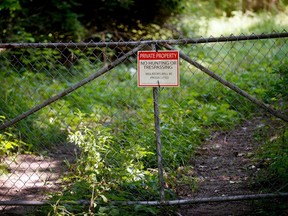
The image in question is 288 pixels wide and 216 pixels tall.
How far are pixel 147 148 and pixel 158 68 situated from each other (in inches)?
54.4

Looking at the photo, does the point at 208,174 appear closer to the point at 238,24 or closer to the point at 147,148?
the point at 147,148

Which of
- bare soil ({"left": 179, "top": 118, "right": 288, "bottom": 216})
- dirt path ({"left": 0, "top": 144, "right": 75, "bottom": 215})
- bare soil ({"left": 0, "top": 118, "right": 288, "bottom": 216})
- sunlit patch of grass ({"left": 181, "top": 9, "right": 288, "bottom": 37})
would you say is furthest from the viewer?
sunlit patch of grass ({"left": 181, "top": 9, "right": 288, "bottom": 37})

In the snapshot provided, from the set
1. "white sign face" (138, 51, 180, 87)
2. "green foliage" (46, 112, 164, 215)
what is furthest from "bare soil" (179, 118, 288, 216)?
"white sign face" (138, 51, 180, 87)

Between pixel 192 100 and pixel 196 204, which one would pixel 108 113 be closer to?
pixel 192 100

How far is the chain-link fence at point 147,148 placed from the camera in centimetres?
397

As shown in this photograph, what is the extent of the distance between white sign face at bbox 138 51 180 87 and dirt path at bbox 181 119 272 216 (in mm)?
1192

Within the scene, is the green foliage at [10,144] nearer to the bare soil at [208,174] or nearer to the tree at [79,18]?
the bare soil at [208,174]

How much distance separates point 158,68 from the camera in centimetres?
397

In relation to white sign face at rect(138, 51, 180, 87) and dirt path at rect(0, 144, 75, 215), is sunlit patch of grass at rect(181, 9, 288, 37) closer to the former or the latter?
dirt path at rect(0, 144, 75, 215)

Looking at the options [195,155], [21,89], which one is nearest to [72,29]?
[21,89]

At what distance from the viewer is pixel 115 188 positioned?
14.0ft

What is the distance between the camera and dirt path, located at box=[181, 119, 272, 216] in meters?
4.19

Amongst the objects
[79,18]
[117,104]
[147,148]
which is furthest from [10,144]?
[79,18]

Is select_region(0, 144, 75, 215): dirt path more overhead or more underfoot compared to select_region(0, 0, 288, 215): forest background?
more underfoot
